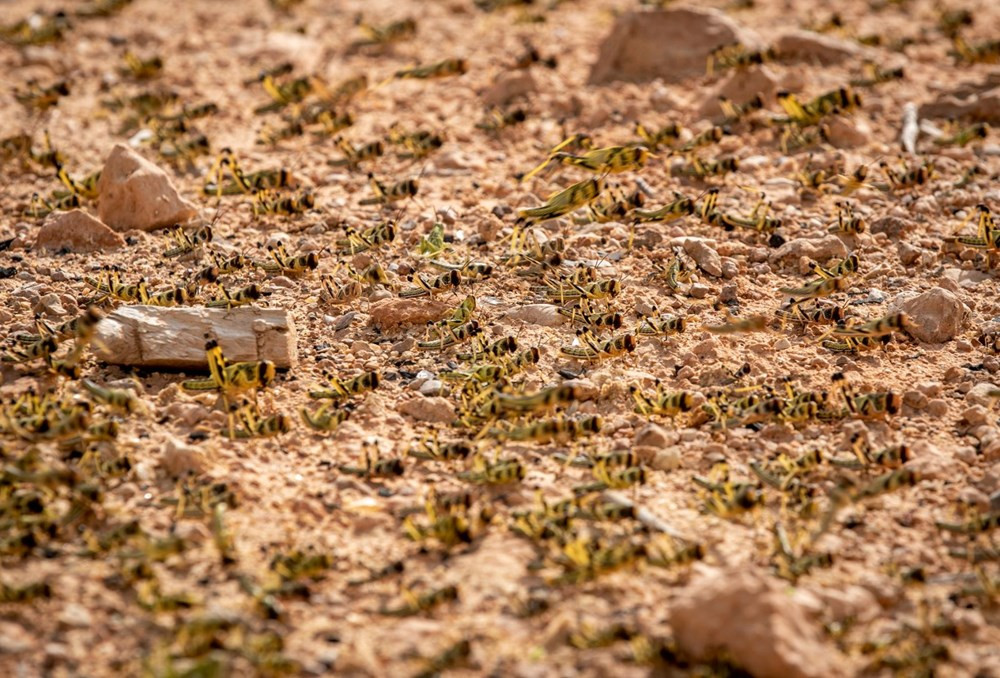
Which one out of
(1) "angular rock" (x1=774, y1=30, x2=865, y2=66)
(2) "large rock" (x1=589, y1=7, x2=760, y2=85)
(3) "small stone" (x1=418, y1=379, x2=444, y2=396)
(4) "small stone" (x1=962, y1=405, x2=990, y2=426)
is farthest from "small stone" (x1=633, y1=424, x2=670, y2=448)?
(1) "angular rock" (x1=774, y1=30, x2=865, y2=66)

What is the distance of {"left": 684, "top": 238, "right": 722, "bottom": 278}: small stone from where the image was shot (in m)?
8.53

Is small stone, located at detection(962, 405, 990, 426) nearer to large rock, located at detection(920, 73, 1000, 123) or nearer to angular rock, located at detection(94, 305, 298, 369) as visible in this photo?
angular rock, located at detection(94, 305, 298, 369)

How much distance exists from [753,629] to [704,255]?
4146 mm

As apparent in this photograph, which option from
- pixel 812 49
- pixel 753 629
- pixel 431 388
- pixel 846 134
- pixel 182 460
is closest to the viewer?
pixel 753 629

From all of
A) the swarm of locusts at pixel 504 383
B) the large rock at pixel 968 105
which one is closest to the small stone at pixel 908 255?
the swarm of locusts at pixel 504 383

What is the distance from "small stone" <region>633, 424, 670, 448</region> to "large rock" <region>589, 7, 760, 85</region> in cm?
601

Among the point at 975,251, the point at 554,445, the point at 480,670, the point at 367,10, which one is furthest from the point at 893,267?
the point at 367,10

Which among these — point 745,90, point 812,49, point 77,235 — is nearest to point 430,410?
point 77,235

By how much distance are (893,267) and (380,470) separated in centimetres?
453

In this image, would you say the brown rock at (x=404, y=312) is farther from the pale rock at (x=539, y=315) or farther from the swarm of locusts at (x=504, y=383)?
the pale rock at (x=539, y=315)

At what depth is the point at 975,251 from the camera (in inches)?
344

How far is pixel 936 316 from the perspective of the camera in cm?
781

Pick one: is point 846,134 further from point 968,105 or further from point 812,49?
point 812,49

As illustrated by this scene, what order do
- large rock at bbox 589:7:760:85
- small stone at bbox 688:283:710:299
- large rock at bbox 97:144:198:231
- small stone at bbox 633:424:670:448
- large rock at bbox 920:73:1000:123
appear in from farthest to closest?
large rock at bbox 589:7:760:85, large rock at bbox 920:73:1000:123, large rock at bbox 97:144:198:231, small stone at bbox 688:283:710:299, small stone at bbox 633:424:670:448
